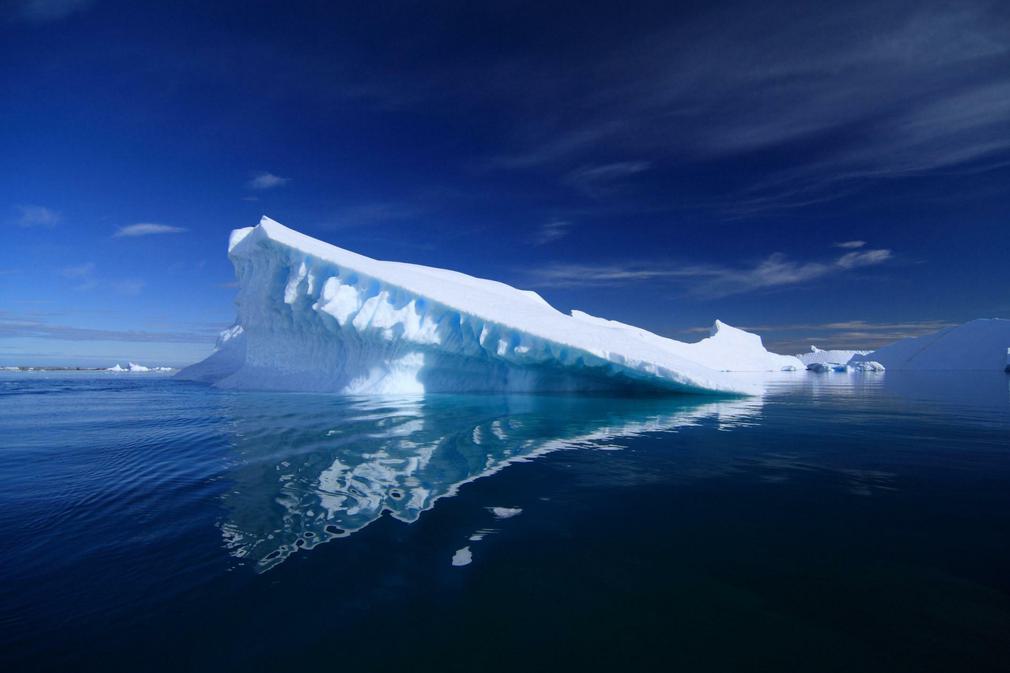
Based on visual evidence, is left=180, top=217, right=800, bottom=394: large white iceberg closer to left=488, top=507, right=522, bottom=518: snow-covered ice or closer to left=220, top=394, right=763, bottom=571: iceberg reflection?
left=220, top=394, right=763, bottom=571: iceberg reflection

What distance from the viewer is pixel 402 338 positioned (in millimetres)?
12633

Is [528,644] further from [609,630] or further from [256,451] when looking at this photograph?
[256,451]

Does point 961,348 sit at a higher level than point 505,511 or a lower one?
higher

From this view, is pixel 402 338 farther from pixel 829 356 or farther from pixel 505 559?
pixel 829 356

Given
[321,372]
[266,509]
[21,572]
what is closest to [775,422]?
[266,509]

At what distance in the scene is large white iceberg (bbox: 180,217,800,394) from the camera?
37.8 ft

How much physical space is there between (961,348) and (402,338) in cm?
5827

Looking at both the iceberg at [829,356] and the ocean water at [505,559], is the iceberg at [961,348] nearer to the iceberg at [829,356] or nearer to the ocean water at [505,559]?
the iceberg at [829,356]

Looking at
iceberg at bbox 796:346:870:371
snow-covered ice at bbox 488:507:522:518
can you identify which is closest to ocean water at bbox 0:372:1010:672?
snow-covered ice at bbox 488:507:522:518

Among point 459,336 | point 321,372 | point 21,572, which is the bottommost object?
point 21,572

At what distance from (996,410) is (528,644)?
12.6 meters

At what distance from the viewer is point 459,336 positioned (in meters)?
12.8

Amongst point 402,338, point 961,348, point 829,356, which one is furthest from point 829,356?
point 402,338

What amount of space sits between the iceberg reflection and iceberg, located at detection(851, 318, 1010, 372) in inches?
1972
